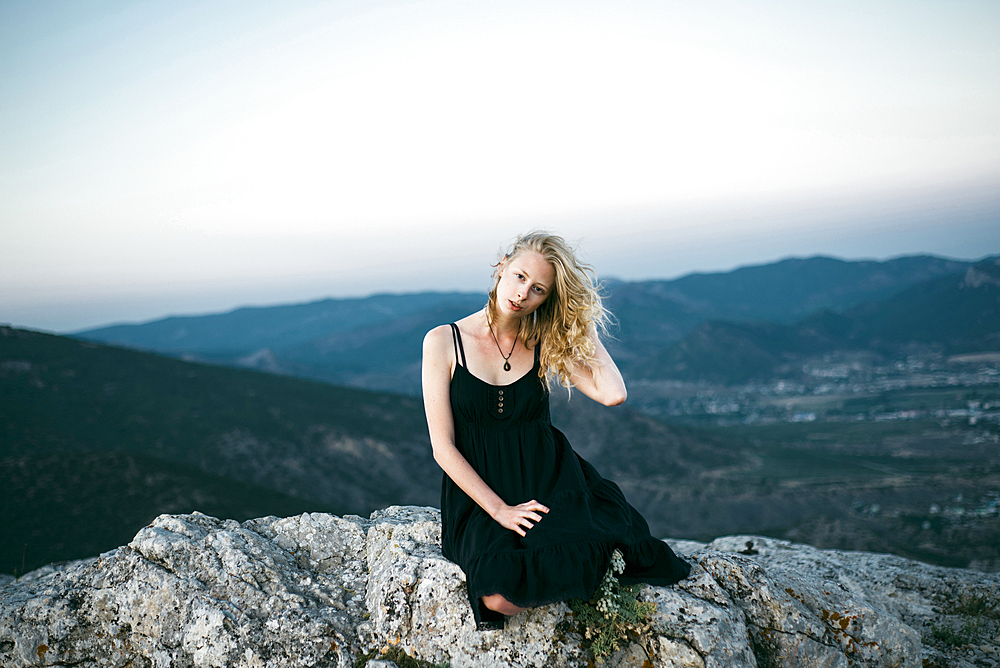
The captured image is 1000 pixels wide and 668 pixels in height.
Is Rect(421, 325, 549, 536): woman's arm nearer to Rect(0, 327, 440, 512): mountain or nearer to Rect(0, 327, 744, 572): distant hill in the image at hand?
Rect(0, 327, 744, 572): distant hill

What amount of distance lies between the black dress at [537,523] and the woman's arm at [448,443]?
7 centimetres

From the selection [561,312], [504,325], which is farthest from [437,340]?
[561,312]

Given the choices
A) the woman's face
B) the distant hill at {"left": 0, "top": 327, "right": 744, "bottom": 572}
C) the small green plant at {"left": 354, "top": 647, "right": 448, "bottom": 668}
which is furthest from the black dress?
the distant hill at {"left": 0, "top": 327, "right": 744, "bottom": 572}

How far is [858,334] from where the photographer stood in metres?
162

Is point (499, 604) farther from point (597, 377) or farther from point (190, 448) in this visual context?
point (190, 448)

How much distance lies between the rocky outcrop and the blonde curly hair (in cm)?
181

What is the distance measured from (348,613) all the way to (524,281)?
9.85 feet

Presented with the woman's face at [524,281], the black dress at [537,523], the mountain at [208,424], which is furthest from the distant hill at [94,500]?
the woman's face at [524,281]

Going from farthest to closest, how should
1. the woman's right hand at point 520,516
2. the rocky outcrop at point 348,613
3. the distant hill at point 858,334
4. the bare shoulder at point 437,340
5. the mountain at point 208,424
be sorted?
the distant hill at point 858,334, the mountain at point 208,424, the bare shoulder at point 437,340, the rocky outcrop at point 348,613, the woman's right hand at point 520,516

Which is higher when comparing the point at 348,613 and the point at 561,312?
the point at 561,312

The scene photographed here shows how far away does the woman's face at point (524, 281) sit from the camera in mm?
4336

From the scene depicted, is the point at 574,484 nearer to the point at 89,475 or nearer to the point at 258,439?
the point at 89,475

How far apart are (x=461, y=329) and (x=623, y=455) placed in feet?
225

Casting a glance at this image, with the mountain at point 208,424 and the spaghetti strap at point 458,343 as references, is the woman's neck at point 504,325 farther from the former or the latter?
the mountain at point 208,424
